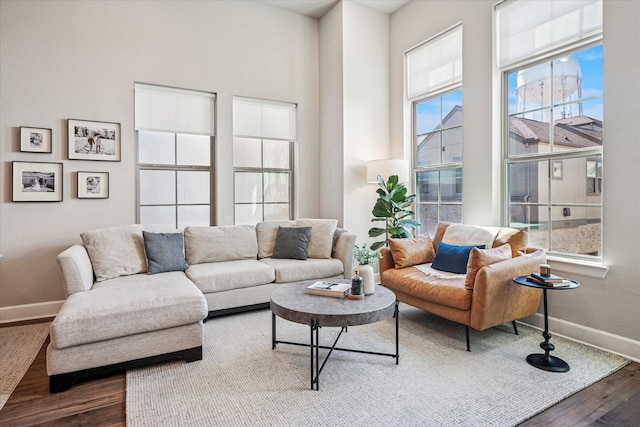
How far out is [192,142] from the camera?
4.45 metres

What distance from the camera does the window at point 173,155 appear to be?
13.6ft

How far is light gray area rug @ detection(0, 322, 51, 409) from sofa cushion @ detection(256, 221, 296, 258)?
2169mm

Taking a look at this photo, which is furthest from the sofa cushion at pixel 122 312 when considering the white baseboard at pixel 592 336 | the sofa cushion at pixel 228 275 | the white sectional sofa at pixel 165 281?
the white baseboard at pixel 592 336

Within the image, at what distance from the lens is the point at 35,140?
3.54 metres

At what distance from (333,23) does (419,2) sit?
3.77ft

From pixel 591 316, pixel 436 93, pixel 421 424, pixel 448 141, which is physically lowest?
pixel 421 424

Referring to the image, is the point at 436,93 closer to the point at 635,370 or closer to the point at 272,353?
the point at 635,370

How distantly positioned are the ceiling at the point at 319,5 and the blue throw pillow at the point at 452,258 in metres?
3.41

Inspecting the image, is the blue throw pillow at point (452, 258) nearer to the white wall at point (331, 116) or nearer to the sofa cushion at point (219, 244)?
the white wall at point (331, 116)

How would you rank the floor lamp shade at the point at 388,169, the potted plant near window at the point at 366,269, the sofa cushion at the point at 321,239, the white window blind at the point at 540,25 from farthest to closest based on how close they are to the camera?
the floor lamp shade at the point at 388,169
the sofa cushion at the point at 321,239
the white window blind at the point at 540,25
the potted plant near window at the point at 366,269

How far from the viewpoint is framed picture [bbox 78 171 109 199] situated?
3.74 m

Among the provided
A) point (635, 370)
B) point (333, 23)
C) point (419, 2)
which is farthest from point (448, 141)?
point (635, 370)

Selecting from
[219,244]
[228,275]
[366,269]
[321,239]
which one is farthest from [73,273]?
[321,239]

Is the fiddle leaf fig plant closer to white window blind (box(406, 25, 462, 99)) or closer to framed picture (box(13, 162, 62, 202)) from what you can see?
white window blind (box(406, 25, 462, 99))
